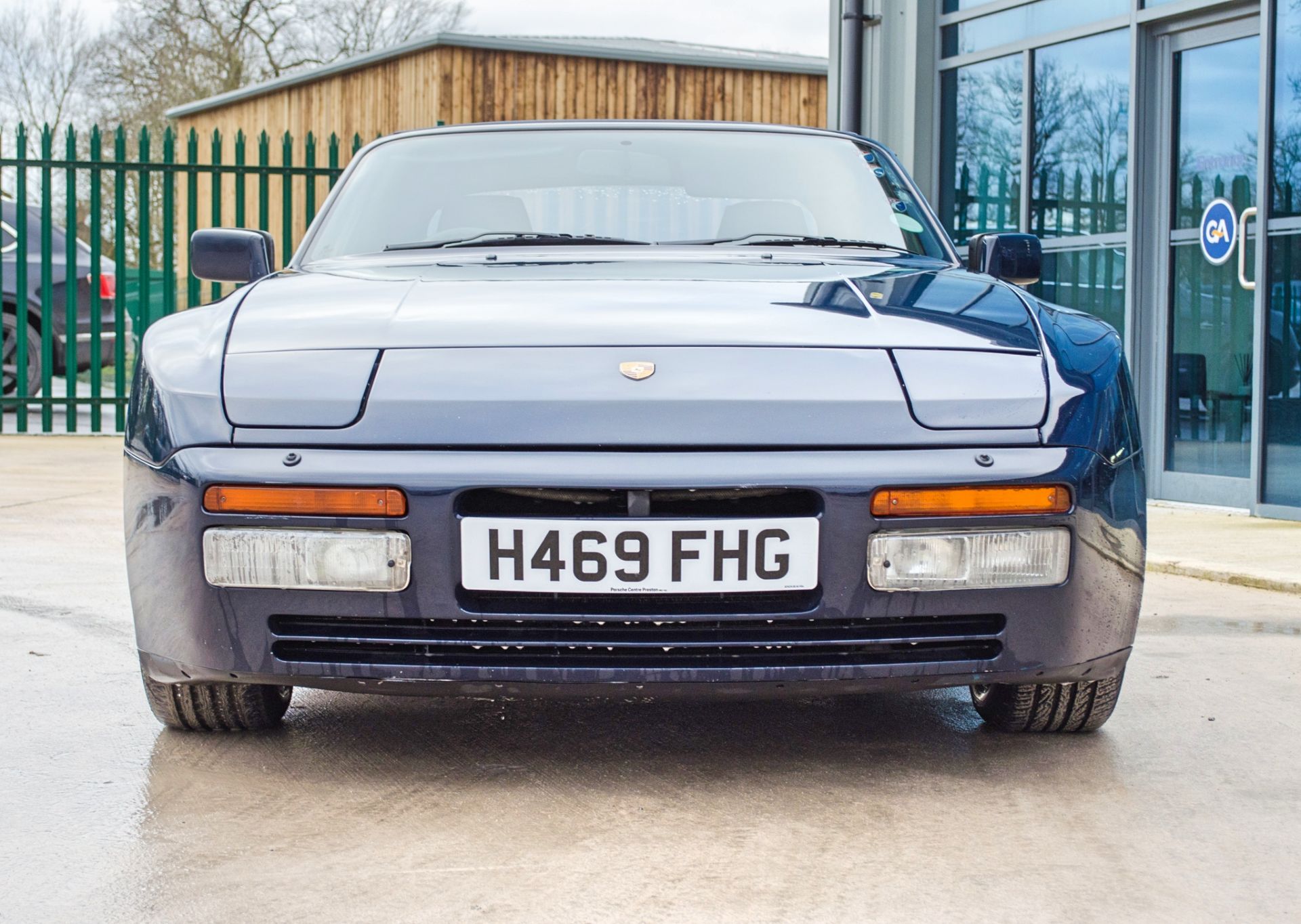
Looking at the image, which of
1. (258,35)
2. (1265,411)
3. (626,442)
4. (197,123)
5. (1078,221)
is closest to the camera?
(626,442)

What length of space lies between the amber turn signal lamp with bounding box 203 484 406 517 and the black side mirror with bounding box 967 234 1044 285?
1774mm

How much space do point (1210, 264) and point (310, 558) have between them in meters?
6.41

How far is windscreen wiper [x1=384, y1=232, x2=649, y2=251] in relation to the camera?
3.56 meters

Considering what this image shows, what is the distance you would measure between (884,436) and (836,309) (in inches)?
15.4

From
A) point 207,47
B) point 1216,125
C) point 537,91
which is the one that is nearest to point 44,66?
point 207,47

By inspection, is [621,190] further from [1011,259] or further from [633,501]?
[633,501]

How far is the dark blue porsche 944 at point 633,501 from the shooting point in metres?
2.46

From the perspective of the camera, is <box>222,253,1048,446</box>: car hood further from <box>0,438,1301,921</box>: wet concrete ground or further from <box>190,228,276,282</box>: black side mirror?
<box>190,228,276,282</box>: black side mirror

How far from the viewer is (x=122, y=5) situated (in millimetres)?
29844

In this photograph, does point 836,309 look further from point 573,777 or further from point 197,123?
point 197,123

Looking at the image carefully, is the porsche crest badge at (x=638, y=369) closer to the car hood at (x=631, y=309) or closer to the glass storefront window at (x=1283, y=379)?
the car hood at (x=631, y=309)

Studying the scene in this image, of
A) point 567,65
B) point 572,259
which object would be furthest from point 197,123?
point 572,259

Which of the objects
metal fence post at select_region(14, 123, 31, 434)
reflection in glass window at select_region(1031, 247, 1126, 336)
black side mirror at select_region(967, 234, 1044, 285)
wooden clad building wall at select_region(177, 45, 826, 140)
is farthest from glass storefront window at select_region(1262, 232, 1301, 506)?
wooden clad building wall at select_region(177, 45, 826, 140)

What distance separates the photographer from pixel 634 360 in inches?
102
